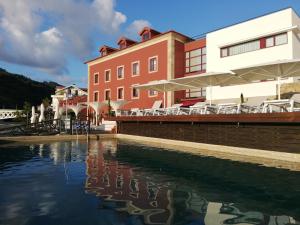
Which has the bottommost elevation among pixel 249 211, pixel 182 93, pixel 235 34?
pixel 249 211

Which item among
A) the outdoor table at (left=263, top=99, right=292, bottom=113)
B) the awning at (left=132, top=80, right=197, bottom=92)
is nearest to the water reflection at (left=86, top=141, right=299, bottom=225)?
the outdoor table at (left=263, top=99, right=292, bottom=113)

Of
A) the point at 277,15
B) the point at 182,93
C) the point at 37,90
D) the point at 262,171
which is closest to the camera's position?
the point at 262,171

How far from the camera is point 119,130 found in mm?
26719

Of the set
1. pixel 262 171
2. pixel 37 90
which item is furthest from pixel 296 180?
pixel 37 90

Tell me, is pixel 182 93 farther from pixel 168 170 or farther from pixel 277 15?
pixel 168 170

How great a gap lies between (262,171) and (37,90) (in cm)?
11173

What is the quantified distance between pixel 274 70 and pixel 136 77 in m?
21.7

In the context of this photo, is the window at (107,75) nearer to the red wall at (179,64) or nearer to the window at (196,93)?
the red wall at (179,64)

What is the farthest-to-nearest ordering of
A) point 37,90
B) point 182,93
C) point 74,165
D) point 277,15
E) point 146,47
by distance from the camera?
point 37,90, point 146,47, point 182,93, point 277,15, point 74,165

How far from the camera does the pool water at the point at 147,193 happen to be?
6102mm

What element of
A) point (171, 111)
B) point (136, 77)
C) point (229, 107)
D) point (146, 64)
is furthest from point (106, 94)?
point (229, 107)

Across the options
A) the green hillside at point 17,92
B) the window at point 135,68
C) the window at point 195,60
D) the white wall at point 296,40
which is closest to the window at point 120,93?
the window at point 135,68

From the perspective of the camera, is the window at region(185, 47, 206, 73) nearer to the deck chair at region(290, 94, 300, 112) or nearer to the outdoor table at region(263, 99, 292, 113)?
the deck chair at region(290, 94, 300, 112)

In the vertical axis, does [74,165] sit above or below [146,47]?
below
